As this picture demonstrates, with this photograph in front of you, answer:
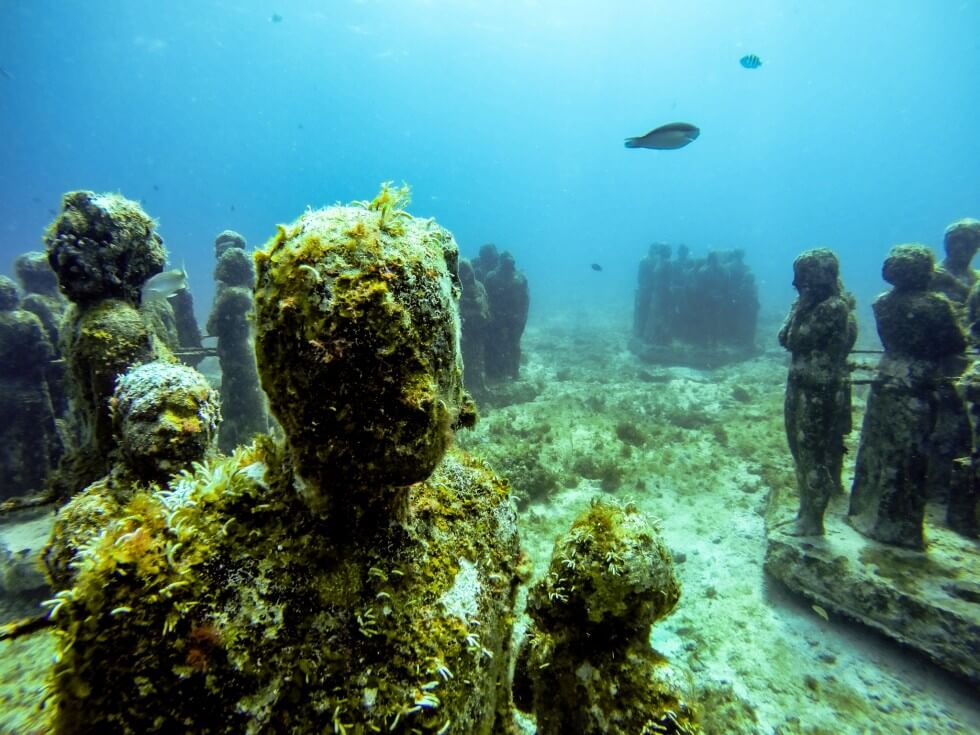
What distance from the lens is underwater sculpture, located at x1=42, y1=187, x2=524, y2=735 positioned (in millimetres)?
1548

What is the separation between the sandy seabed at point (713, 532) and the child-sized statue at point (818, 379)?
5.12ft

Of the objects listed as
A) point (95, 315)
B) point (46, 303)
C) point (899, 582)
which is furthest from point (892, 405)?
point (46, 303)

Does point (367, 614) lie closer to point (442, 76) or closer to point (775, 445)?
point (775, 445)

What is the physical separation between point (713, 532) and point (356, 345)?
29.4ft

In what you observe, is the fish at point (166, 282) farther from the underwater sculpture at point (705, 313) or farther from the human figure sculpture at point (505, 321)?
the underwater sculpture at point (705, 313)

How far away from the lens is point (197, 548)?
5.77 feet

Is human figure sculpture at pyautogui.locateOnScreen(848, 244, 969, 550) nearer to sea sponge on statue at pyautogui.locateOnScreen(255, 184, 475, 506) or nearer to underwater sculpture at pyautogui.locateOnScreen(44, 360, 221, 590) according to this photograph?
sea sponge on statue at pyautogui.locateOnScreen(255, 184, 475, 506)

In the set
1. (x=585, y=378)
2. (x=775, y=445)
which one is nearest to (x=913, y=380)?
(x=775, y=445)

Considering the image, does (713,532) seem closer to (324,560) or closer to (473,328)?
(324,560)

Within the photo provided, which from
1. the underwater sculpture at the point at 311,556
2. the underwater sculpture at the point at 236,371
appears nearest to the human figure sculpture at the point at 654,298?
the underwater sculpture at the point at 236,371

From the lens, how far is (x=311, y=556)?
75.4 inches

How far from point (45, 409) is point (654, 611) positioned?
11.5m

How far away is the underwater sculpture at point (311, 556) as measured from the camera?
5.08 feet

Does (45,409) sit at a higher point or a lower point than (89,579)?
lower
